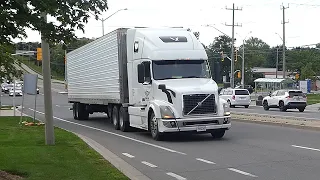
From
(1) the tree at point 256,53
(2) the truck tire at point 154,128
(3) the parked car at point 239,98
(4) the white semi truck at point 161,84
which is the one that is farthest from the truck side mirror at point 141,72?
(1) the tree at point 256,53

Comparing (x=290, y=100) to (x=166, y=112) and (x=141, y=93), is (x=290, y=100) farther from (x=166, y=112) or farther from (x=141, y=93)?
(x=166, y=112)

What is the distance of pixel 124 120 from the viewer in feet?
70.4

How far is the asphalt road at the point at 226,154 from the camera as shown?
10797mm

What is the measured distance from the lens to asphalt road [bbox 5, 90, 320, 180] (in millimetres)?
10797

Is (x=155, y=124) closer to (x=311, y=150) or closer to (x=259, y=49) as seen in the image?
(x=311, y=150)

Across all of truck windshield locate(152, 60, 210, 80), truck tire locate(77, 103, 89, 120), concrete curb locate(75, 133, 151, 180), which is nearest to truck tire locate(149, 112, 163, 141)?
truck windshield locate(152, 60, 210, 80)

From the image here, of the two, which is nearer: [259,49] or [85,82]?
[85,82]

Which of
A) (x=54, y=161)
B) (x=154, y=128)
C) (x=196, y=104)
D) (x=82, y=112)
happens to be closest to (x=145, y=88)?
(x=154, y=128)

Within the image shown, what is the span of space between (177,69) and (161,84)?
1119mm

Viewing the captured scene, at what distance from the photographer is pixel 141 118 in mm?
19359

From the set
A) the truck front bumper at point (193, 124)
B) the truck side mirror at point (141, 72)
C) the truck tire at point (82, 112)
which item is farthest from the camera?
the truck tire at point (82, 112)

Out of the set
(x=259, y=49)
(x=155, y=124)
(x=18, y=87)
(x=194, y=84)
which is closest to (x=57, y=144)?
(x=155, y=124)

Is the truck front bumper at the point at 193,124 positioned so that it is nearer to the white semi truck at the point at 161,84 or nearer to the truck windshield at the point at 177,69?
the white semi truck at the point at 161,84

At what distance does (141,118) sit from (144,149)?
3.76 meters
